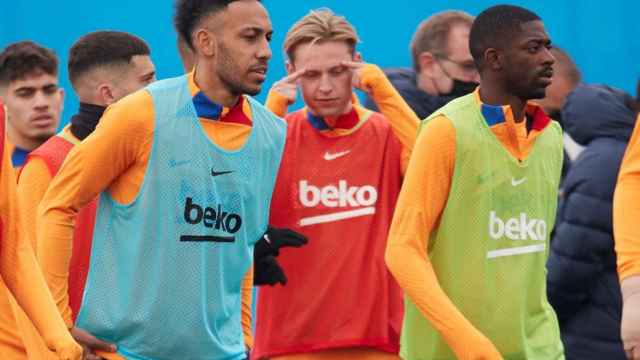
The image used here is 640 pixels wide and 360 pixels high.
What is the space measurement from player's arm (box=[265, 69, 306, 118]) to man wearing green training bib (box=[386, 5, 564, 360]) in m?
1.49

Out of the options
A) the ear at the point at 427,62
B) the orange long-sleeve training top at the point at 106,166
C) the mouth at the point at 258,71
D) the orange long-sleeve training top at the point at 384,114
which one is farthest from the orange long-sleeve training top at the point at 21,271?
the ear at the point at 427,62

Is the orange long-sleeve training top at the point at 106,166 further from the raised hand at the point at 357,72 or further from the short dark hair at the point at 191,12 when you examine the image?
the raised hand at the point at 357,72

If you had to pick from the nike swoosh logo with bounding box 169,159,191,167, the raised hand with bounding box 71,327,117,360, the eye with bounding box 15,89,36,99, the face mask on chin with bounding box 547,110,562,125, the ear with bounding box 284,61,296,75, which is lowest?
the raised hand with bounding box 71,327,117,360

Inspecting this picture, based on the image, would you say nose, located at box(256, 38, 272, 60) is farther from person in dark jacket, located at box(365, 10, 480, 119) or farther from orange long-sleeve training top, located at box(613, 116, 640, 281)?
person in dark jacket, located at box(365, 10, 480, 119)

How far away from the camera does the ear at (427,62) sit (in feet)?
27.7

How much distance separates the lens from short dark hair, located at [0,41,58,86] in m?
7.85

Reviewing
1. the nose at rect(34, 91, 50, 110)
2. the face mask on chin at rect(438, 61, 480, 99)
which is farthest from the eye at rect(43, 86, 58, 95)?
the face mask on chin at rect(438, 61, 480, 99)

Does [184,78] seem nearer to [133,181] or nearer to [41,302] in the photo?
[133,181]

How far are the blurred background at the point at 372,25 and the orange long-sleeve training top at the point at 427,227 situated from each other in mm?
3916

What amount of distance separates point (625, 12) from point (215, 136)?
471 cm

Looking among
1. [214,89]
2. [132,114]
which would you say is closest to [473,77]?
[214,89]

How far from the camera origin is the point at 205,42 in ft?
19.8

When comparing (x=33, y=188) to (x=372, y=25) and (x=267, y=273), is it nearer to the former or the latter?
(x=267, y=273)

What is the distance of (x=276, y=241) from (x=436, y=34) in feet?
6.41
